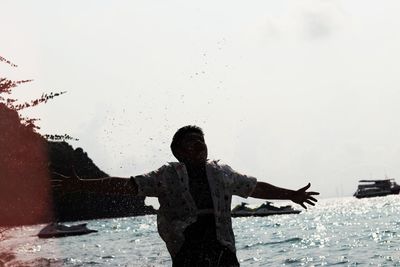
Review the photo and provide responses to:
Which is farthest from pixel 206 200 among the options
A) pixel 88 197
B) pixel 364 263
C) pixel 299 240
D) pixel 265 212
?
pixel 88 197

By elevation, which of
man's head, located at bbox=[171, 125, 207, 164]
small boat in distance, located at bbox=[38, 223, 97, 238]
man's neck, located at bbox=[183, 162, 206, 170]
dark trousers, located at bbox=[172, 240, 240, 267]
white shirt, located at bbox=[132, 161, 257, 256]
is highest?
man's head, located at bbox=[171, 125, 207, 164]

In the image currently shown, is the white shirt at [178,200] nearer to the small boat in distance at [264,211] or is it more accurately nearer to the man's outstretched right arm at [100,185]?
the man's outstretched right arm at [100,185]

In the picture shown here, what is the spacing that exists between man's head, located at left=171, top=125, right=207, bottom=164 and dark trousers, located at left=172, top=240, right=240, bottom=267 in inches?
25.3

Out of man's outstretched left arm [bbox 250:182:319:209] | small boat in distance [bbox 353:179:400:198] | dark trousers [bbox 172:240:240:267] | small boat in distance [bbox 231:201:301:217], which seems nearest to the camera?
dark trousers [bbox 172:240:240:267]

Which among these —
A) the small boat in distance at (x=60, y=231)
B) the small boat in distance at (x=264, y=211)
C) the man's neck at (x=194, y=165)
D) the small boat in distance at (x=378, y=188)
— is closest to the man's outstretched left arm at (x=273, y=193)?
the man's neck at (x=194, y=165)

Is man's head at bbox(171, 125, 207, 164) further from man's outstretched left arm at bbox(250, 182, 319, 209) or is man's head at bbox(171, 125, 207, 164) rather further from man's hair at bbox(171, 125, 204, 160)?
man's outstretched left arm at bbox(250, 182, 319, 209)

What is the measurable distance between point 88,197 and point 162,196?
19563 centimetres

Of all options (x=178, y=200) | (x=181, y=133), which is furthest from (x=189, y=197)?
(x=181, y=133)

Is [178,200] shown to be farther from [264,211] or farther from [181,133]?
[264,211]

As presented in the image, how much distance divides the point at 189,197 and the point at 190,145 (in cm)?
40

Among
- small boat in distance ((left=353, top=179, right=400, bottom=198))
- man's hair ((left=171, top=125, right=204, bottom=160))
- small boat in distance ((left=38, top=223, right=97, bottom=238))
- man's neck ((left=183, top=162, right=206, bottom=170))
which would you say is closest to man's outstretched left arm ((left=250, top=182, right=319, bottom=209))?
man's neck ((left=183, top=162, right=206, bottom=170))

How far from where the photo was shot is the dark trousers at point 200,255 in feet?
15.5

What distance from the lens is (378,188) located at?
570 feet

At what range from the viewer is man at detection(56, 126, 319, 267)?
4723 millimetres
